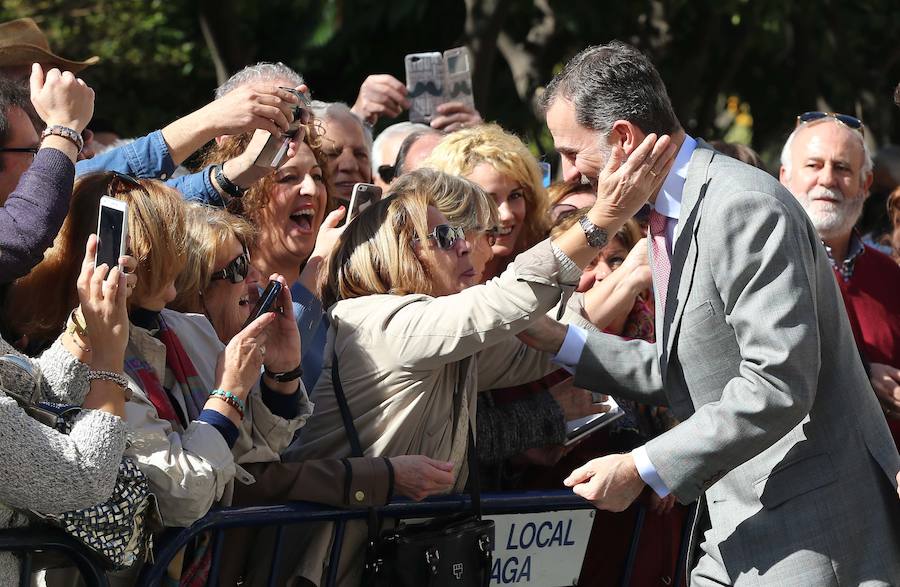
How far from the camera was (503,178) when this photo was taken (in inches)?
211

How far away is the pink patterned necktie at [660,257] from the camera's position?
11.7ft

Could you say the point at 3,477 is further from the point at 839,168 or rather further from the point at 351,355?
the point at 839,168

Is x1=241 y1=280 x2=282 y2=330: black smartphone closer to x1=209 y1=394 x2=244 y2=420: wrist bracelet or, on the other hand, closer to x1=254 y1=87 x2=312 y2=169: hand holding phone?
x1=209 y1=394 x2=244 y2=420: wrist bracelet

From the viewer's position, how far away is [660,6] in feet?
42.0

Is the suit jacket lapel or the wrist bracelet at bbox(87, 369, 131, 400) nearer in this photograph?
the wrist bracelet at bbox(87, 369, 131, 400)

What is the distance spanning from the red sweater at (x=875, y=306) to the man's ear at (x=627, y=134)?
192 centimetres

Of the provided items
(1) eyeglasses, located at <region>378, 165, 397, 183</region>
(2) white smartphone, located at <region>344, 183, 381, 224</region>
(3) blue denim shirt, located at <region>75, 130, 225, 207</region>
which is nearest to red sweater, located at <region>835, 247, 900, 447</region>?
(2) white smartphone, located at <region>344, 183, 381, 224</region>

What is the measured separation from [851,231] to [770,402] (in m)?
2.52

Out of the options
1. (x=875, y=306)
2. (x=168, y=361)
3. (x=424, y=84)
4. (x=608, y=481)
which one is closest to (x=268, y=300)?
(x=168, y=361)

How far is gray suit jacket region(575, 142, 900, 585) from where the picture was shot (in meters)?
3.15

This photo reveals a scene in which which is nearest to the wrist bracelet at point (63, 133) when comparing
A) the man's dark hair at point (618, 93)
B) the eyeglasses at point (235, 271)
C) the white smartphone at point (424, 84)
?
the eyeglasses at point (235, 271)

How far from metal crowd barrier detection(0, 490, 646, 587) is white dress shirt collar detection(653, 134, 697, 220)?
3.50 feet

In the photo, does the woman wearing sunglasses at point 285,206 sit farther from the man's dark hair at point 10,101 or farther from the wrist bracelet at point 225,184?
the man's dark hair at point 10,101

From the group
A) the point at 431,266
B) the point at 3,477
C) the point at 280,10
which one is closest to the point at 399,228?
the point at 431,266
